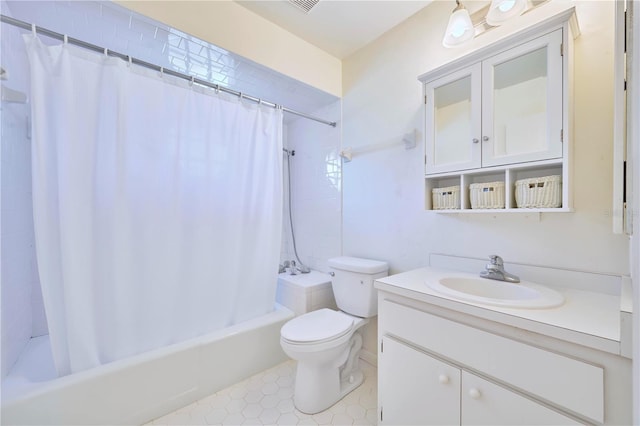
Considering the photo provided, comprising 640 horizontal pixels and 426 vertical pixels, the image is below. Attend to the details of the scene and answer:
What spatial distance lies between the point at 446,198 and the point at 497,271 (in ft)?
1.42

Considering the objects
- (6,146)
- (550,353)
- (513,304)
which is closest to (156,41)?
(6,146)

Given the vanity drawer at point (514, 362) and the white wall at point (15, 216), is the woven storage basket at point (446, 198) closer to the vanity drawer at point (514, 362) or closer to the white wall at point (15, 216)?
the vanity drawer at point (514, 362)

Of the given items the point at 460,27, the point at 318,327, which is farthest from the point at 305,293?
the point at 460,27

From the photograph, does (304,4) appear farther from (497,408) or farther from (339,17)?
(497,408)

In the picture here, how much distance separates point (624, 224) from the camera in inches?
31.1

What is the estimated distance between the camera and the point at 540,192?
110cm

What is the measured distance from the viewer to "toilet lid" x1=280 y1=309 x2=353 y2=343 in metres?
1.43

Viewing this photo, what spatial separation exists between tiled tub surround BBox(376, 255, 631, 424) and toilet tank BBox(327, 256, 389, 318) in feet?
1.35

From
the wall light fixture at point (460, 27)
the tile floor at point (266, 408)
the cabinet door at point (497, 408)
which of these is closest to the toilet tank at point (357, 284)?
the tile floor at point (266, 408)

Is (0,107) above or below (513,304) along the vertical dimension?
above

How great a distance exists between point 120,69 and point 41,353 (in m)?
1.66

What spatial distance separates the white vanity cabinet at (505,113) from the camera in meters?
1.04

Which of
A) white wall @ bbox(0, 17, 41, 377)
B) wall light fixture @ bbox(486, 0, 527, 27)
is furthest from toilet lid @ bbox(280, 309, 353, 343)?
wall light fixture @ bbox(486, 0, 527, 27)

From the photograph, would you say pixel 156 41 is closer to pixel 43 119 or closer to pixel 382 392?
pixel 43 119
